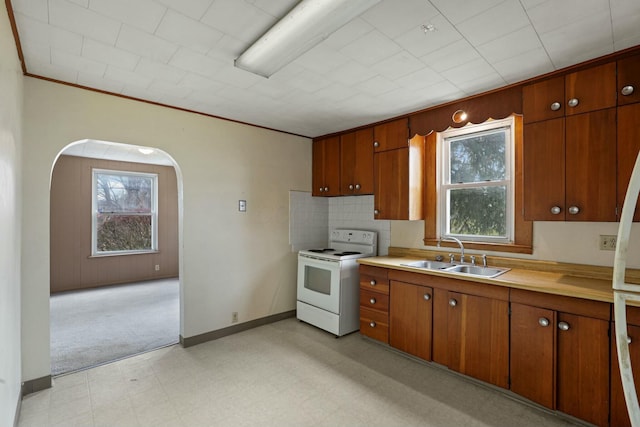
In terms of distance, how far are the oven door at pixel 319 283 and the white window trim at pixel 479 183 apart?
1.21 m

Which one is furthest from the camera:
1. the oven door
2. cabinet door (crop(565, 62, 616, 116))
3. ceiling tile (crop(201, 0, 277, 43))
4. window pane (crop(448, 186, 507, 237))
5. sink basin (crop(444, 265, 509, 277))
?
the oven door

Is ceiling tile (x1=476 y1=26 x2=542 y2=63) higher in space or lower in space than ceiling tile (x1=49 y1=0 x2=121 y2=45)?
lower

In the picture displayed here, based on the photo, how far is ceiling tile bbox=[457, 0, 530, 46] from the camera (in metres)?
1.58

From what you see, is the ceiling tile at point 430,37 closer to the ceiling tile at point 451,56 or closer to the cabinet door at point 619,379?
the ceiling tile at point 451,56

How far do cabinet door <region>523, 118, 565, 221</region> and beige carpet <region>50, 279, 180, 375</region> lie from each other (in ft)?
11.6

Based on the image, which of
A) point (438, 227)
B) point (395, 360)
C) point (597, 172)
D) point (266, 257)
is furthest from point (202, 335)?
point (597, 172)

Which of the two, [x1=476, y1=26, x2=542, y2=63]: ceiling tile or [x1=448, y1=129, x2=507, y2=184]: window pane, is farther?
[x1=448, y1=129, x2=507, y2=184]: window pane

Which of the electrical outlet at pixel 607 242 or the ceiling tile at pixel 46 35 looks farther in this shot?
the electrical outlet at pixel 607 242

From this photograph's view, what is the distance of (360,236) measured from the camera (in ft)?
12.9

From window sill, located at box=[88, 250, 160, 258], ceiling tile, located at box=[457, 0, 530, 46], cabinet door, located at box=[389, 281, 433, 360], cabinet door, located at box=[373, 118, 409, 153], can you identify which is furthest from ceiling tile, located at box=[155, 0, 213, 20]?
window sill, located at box=[88, 250, 160, 258]

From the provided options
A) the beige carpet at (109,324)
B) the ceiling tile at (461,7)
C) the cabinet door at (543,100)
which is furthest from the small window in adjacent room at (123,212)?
the cabinet door at (543,100)

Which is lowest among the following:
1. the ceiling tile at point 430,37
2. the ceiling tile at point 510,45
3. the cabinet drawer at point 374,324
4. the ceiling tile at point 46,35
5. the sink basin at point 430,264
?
the cabinet drawer at point 374,324

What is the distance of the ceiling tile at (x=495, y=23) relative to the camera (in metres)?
1.58

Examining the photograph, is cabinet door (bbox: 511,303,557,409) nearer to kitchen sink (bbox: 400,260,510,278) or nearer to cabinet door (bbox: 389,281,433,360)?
kitchen sink (bbox: 400,260,510,278)
